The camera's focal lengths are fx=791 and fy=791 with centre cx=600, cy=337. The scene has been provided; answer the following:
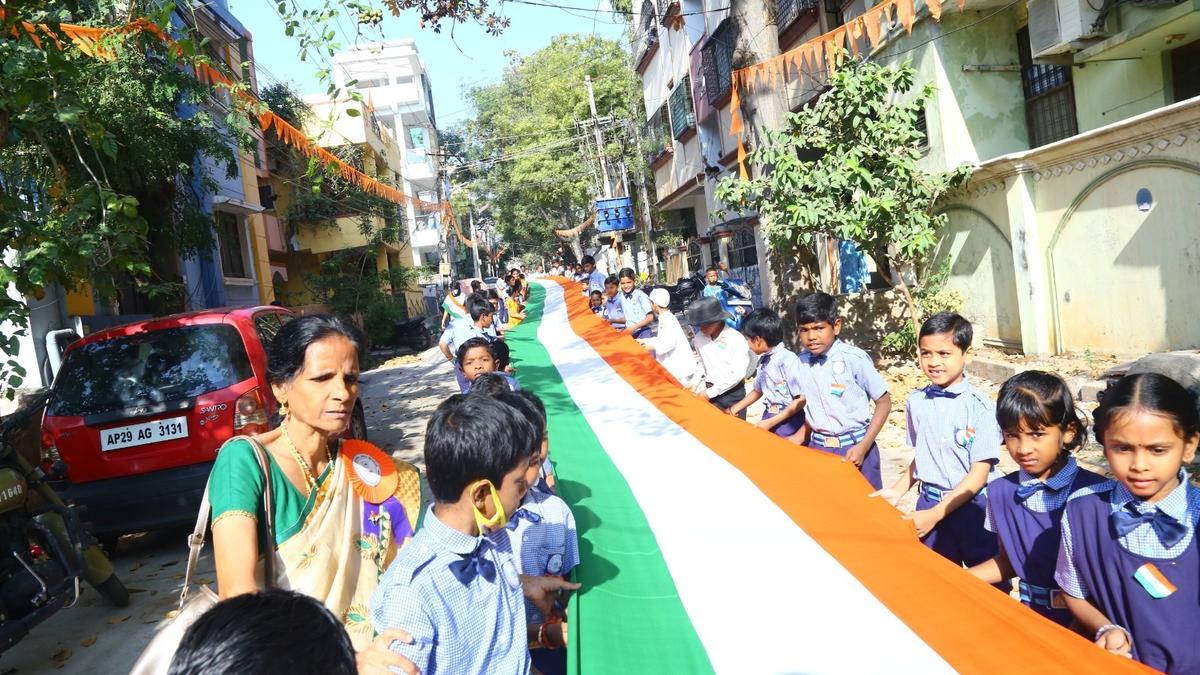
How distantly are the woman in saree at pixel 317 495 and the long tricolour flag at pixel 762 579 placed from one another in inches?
23.9

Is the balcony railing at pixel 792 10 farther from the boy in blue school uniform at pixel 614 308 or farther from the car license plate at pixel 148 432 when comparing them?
the car license plate at pixel 148 432

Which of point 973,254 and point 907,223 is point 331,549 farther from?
point 973,254

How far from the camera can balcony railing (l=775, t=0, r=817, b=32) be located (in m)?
12.3

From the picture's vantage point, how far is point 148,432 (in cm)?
484

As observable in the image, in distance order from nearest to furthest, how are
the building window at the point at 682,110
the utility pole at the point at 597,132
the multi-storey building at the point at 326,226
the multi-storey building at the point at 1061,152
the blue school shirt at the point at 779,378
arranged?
1. the blue school shirt at the point at 779,378
2. the multi-storey building at the point at 1061,152
3. the building window at the point at 682,110
4. the multi-storey building at the point at 326,226
5. the utility pole at the point at 597,132

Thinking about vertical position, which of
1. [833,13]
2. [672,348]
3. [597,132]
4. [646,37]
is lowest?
[672,348]

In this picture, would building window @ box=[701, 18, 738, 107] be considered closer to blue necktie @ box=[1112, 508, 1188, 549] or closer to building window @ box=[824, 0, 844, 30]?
building window @ box=[824, 0, 844, 30]

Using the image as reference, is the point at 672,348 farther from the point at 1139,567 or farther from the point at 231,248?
the point at 231,248

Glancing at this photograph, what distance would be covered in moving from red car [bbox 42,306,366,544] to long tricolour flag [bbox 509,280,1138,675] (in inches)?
85.5

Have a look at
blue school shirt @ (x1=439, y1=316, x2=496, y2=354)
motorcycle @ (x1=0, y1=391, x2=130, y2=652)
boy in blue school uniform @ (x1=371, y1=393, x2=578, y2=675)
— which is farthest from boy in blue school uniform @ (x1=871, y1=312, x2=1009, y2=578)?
blue school shirt @ (x1=439, y1=316, x2=496, y2=354)

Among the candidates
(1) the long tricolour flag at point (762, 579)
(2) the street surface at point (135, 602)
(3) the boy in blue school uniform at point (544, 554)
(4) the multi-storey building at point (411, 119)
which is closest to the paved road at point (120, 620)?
(2) the street surface at point (135, 602)

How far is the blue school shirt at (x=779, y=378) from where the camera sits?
151 inches

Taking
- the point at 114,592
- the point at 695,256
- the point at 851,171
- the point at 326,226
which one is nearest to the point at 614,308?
the point at 851,171

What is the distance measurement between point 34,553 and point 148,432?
1.08 meters
